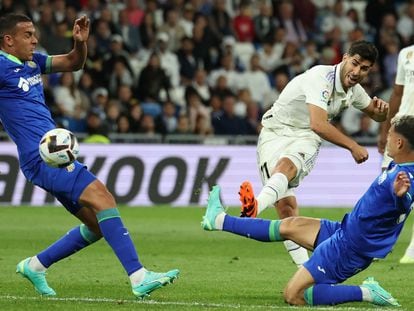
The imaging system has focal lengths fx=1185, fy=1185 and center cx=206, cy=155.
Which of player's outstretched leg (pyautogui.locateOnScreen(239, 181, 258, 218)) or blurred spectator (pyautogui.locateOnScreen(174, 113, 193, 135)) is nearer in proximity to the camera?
player's outstretched leg (pyautogui.locateOnScreen(239, 181, 258, 218))

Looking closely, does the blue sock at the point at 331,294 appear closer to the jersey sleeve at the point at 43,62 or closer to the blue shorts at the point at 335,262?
the blue shorts at the point at 335,262

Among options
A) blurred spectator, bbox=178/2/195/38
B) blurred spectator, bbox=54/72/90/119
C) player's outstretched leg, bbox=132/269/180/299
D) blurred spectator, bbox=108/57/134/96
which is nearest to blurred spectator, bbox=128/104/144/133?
blurred spectator, bbox=54/72/90/119

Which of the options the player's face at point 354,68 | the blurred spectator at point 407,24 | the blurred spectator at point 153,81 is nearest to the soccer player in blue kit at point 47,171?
the player's face at point 354,68

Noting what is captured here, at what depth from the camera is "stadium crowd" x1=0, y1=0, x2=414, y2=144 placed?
2120 centimetres

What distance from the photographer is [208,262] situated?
1223 cm

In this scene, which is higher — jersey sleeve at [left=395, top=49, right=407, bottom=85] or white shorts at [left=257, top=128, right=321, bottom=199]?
jersey sleeve at [left=395, top=49, right=407, bottom=85]

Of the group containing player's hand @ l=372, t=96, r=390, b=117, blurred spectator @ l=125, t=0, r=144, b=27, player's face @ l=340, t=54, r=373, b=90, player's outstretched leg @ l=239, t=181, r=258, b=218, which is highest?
player's face @ l=340, t=54, r=373, b=90

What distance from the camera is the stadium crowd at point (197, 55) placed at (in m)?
21.2

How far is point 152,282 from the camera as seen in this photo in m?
8.57

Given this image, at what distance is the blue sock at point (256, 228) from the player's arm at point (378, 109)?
225cm

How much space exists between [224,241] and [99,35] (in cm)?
860

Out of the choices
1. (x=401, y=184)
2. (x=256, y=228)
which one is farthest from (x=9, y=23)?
(x=401, y=184)

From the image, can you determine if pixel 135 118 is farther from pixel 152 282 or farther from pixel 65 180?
pixel 152 282

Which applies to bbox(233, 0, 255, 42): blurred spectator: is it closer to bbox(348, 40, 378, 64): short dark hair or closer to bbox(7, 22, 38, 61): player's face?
bbox(348, 40, 378, 64): short dark hair
